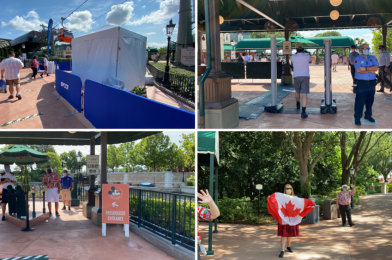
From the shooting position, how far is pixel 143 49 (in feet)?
48.1

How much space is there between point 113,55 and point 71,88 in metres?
2.53

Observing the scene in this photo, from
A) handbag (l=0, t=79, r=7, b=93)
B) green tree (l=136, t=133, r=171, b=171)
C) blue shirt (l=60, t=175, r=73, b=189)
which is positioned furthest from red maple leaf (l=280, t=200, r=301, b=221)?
green tree (l=136, t=133, r=171, b=171)

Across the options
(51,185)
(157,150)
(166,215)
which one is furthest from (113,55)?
(157,150)

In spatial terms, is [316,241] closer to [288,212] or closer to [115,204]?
[288,212]

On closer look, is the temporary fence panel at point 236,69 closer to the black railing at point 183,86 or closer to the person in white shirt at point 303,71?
the black railing at point 183,86

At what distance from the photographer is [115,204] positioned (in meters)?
6.59

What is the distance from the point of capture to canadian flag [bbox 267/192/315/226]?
6.45 metres

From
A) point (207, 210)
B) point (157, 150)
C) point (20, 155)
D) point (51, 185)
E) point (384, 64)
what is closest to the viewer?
point (207, 210)

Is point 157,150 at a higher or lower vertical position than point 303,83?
lower

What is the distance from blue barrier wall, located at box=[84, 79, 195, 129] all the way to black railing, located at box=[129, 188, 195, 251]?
136 centimetres

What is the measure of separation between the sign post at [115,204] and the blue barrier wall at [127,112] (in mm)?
1298

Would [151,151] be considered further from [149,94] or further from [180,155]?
[149,94]

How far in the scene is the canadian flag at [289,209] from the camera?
645cm

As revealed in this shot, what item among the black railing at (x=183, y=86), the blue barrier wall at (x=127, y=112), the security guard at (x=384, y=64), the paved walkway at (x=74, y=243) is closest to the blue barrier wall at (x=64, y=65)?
the black railing at (x=183, y=86)
